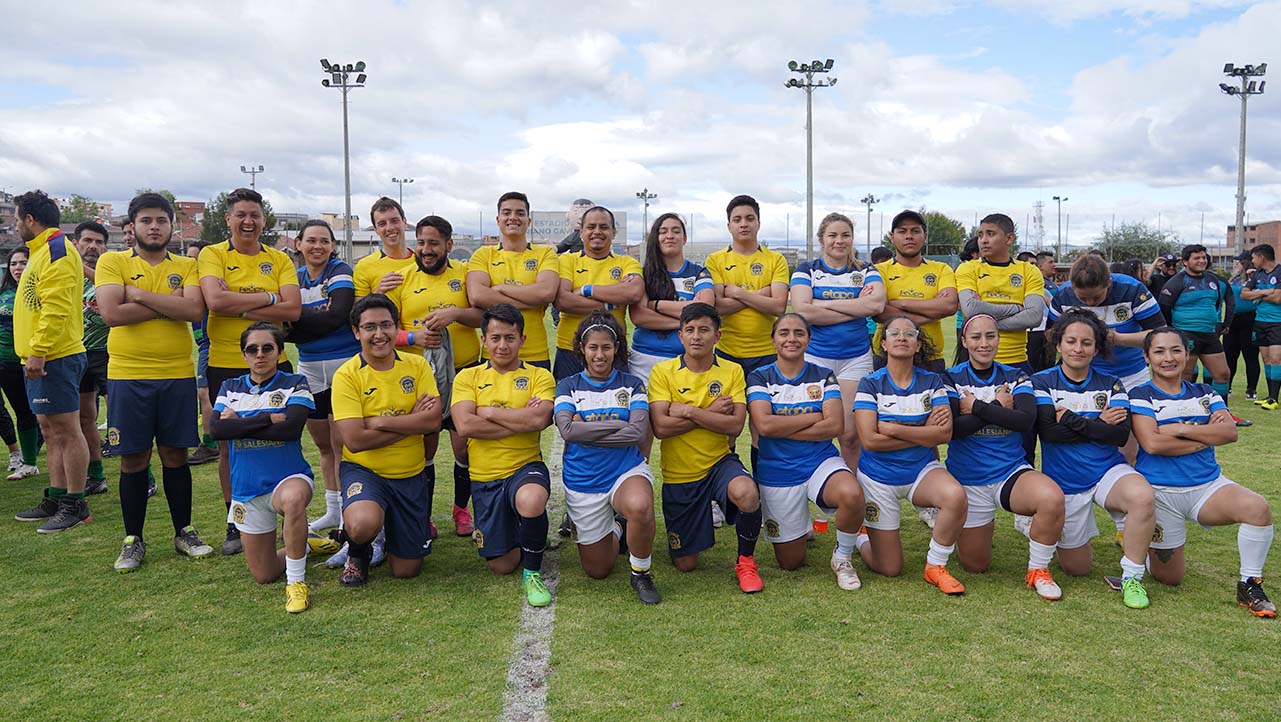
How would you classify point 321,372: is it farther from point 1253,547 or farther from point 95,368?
point 1253,547

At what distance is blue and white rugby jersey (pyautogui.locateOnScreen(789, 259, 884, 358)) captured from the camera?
5398mm

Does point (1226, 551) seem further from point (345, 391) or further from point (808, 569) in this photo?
point (345, 391)

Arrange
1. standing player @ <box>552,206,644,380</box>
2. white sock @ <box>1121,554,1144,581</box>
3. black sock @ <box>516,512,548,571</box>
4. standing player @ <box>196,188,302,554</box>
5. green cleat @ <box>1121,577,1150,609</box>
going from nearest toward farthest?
green cleat @ <box>1121,577,1150,609</box>
white sock @ <box>1121,554,1144,581</box>
black sock @ <box>516,512,548,571</box>
standing player @ <box>196,188,302,554</box>
standing player @ <box>552,206,644,380</box>

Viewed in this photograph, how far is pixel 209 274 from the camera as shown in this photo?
494cm

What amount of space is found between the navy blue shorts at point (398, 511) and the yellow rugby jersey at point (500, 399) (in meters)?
0.36

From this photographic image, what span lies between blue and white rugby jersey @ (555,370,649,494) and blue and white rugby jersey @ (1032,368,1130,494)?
7.16 feet

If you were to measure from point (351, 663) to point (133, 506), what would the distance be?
2.19 meters

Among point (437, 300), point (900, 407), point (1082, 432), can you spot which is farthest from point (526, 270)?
point (1082, 432)

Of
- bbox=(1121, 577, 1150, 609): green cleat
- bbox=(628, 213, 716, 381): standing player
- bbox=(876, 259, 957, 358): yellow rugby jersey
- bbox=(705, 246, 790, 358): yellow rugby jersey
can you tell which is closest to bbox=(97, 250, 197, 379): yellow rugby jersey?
bbox=(628, 213, 716, 381): standing player

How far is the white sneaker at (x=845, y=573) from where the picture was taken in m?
4.38

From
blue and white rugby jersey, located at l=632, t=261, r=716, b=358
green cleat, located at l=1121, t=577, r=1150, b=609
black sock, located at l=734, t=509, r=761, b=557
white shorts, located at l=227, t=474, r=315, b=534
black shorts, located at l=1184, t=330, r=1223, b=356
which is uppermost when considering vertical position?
blue and white rugby jersey, located at l=632, t=261, r=716, b=358

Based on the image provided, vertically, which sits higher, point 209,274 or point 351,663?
point 209,274

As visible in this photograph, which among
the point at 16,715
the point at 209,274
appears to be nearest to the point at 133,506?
the point at 209,274

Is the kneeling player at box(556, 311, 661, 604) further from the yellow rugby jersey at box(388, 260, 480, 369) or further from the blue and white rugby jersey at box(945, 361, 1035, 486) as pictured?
the blue and white rugby jersey at box(945, 361, 1035, 486)
